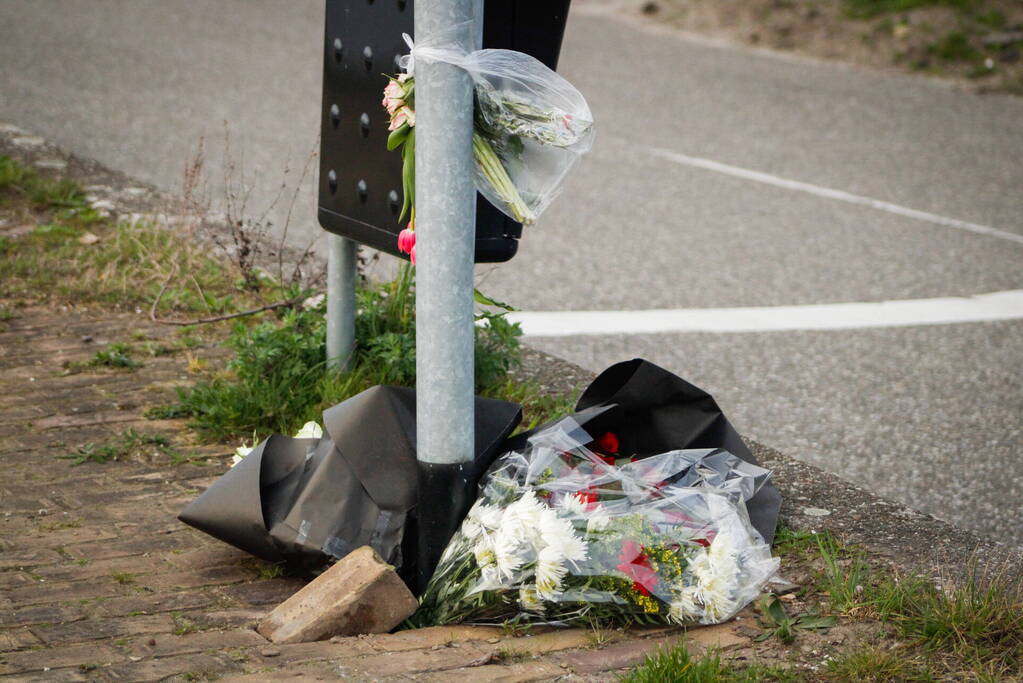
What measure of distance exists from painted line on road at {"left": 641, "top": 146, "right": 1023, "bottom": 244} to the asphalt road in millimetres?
32

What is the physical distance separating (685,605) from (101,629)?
122 centimetres

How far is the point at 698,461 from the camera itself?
3039mm

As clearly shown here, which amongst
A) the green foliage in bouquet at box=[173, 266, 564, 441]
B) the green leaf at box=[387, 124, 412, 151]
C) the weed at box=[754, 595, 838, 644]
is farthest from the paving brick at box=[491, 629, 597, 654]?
the green foliage in bouquet at box=[173, 266, 564, 441]

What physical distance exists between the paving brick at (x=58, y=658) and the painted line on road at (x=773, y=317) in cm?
277

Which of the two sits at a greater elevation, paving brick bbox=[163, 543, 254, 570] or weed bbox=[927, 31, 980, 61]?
weed bbox=[927, 31, 980, 61]

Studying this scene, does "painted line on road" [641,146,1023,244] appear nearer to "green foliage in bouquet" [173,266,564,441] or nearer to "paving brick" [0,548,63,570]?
"green foliage in bouquet" [173,266,564,441]

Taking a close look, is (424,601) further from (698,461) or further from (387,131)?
(387,131)

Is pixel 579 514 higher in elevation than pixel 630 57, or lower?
lower

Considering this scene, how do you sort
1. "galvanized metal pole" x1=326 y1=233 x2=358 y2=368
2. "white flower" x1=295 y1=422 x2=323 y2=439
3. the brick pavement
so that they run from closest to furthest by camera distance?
the brick pavement < "white flower" x1=295 y1=422 x2=323 y2=439 < "galvanized metal pole" x1=326 y1=233 x2=358 y2=368

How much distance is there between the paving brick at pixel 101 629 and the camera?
2643 mm

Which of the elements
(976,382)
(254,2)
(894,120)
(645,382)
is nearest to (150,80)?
(254,2)

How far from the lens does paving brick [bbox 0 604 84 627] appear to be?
8.84 feet

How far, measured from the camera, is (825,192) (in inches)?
290

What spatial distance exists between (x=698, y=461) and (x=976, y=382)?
2.30m
